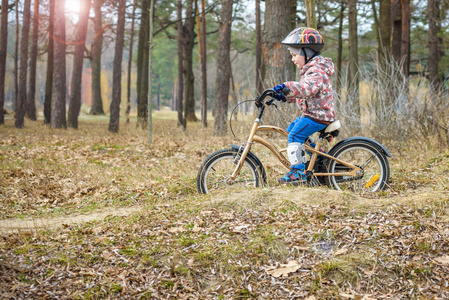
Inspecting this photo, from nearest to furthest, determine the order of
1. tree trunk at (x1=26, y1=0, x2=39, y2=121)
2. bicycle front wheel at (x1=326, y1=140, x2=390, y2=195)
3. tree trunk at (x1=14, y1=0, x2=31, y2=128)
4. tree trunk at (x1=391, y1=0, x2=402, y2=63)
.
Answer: bicycle front wheel at (x1=326, y1=140, x2=390, y2=195) → tree trunk at (x1=391, y1=0, x2=402, y2=63) → tree trunk at (x1=14, y1=0, x2=31, y2=128) → tree trunk at (x1=26, y1=0, x2=39, y2=121)

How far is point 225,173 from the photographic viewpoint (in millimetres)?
5543

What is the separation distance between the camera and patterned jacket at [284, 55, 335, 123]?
4.96 m

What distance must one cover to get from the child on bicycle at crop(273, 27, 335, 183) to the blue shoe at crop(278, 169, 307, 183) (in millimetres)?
161

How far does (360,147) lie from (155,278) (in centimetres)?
328

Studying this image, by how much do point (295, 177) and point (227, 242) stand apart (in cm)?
170

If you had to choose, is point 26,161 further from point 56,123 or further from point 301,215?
point 56,123

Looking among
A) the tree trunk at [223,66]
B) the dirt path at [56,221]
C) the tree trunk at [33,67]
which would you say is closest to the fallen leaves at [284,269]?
the dirt path at [56,221]

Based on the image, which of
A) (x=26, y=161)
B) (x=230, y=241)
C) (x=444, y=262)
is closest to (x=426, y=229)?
(x=444, y=262)

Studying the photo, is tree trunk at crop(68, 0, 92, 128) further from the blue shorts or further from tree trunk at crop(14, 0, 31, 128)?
the blue shorts

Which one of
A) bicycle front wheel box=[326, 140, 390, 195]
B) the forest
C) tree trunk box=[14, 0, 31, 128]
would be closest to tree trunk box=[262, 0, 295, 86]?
the forest

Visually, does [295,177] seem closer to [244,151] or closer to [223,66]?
[244,151]

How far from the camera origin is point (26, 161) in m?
9.02

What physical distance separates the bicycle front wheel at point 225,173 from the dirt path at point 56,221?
3.24 ft

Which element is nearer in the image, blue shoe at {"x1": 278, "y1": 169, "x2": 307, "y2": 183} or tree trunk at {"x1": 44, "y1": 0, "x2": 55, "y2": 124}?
blue shoe at {"x1": 278, "y1": 169, "x2": 307, "y2": 183}
